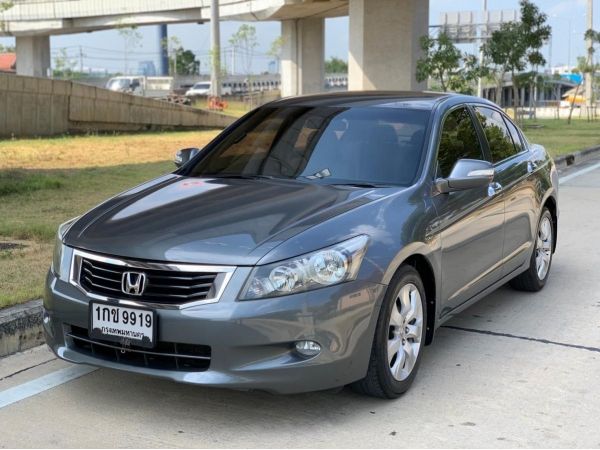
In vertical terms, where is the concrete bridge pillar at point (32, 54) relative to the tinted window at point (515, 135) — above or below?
above

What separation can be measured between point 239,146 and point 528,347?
225 cm

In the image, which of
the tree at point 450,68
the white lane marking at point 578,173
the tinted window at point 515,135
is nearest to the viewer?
the tinted window at point 515,135

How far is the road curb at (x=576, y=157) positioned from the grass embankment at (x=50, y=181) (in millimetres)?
7757

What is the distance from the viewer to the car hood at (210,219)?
378cm

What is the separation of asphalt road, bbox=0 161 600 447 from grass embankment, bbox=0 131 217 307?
1.25 meters

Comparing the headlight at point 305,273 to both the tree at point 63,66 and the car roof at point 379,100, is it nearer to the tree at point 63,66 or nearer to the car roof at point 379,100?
the car roof at point 379,100

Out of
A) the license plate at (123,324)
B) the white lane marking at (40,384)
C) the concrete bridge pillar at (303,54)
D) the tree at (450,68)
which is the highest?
the concrete bridge pillar at (303,54)

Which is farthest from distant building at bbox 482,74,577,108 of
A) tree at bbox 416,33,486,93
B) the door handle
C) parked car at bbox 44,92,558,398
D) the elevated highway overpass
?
parked car at bbox 44,92,558,398

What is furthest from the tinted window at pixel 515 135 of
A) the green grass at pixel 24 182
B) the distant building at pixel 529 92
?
the distant building at pixel 529 92

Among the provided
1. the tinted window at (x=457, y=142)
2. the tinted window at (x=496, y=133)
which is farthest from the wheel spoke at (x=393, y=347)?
the tinted window at (x=496, y=133)

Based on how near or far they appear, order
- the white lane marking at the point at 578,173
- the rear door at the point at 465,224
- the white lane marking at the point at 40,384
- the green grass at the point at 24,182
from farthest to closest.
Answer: the white lane marking at the point at 578,173 → the green grass at the point at 24,182 → the rear door at the point at 465,224 → the white lane marking at the point at 40,384

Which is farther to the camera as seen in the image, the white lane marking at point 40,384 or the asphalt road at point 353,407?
the white lane marking at point 40,384

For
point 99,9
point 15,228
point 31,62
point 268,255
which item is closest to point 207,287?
point 268,255

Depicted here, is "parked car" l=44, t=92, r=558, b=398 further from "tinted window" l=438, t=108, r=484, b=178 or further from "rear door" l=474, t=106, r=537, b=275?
"rear door" l=474, t=106, r=537, b=275
